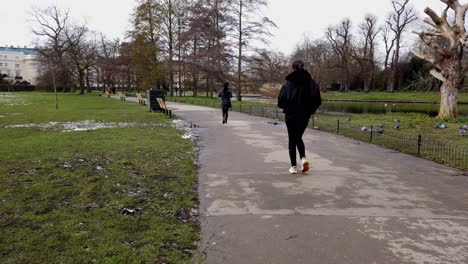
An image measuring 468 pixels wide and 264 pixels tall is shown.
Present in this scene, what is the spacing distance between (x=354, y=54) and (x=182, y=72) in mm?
38016

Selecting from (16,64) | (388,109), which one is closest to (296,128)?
(388,109)

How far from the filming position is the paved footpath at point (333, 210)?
117 inches

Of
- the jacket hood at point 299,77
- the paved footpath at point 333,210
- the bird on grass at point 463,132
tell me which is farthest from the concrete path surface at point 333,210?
the bird on grass at point 463,132

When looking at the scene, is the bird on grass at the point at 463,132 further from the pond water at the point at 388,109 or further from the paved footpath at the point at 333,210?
the pond water at the point at 388,109

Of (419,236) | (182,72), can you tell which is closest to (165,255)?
(419,236)

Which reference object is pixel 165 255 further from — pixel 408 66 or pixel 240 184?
pixel 408 66

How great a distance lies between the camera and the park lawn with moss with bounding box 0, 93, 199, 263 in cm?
290

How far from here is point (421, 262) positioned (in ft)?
9.18

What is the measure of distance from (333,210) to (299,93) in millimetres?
2138

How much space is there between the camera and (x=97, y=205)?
4.00m

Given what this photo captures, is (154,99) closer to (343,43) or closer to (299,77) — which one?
(299,77)

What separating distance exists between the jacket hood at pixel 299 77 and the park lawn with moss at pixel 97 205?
2.31 metres

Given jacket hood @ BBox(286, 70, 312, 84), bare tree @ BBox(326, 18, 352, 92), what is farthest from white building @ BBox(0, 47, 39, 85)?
jacket hood @ BBox(286, 70, 312, 84)

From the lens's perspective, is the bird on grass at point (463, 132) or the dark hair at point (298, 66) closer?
the dark hair at point (298, 66)
